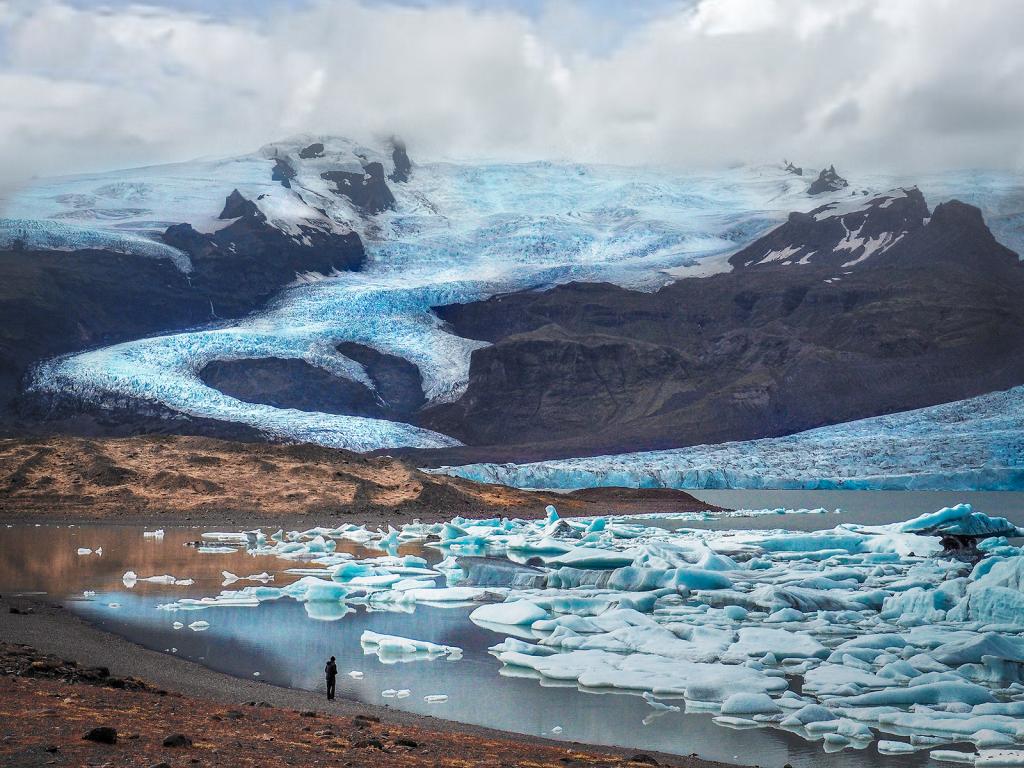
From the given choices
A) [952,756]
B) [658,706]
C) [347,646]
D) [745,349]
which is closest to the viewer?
[952,756]

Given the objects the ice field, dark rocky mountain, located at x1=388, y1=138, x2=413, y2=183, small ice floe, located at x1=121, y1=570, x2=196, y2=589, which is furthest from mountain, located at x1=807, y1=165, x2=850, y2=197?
small ice floe, located at x1=121, y1=570, x2=196, y2=589

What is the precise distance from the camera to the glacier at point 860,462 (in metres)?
63.6

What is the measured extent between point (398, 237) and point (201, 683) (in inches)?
4788

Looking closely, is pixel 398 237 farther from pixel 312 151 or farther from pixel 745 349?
pixel 745 349

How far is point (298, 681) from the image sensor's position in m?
13.3

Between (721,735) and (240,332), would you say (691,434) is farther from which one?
(721,735)

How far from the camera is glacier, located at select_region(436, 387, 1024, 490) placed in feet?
209

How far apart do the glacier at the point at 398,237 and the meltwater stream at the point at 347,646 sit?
4069 centimetres

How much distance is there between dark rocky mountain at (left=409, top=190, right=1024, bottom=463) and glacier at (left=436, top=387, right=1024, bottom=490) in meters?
13.6

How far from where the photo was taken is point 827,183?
16625 centimetres

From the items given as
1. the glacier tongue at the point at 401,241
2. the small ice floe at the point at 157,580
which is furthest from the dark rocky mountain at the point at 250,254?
the small ice floe at the point at 157,580

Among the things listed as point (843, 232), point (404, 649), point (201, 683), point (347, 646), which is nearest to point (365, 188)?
point (843, 232)

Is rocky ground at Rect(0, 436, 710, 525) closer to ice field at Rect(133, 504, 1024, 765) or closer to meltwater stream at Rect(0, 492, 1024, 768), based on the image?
meltwater stream at Rect(0, 492, 1024, 768)

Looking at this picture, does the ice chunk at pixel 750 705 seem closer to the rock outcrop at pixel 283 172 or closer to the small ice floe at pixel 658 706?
the small ice floe at pixel 658 706
